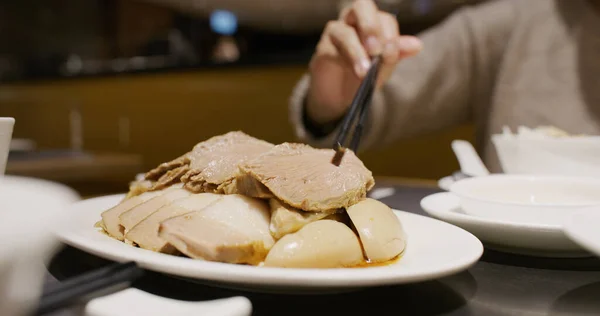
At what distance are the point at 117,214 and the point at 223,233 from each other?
0.18 m

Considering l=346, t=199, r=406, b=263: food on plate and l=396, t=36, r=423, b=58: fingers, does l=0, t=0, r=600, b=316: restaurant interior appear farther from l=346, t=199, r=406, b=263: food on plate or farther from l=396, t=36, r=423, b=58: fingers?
l=396, t=36, r=423, b=58: fingers

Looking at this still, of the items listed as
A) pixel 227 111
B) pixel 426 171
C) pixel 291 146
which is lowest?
pixel 426 171

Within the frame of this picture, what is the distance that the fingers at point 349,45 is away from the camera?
1.46m

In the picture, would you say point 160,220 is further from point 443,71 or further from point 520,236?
point 443,71

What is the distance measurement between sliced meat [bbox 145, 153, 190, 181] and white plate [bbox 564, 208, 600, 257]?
0.48 meters

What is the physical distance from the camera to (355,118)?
3.24ft

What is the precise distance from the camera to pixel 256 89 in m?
3.59

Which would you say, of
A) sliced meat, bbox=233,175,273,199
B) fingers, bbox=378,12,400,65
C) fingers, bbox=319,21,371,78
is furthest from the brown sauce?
fingers, bbox=378,12,400,65

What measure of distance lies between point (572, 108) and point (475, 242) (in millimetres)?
1497

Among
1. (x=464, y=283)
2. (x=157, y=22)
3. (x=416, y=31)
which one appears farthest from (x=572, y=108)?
(x=157, y=22)

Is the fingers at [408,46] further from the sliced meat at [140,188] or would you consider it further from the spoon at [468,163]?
the sliced meat at [140,188]

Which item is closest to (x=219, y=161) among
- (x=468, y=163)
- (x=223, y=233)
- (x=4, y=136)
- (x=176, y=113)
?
(x=223, y=233)

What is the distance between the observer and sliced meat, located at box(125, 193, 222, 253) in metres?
0.59

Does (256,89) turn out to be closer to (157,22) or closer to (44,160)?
(44,160)
